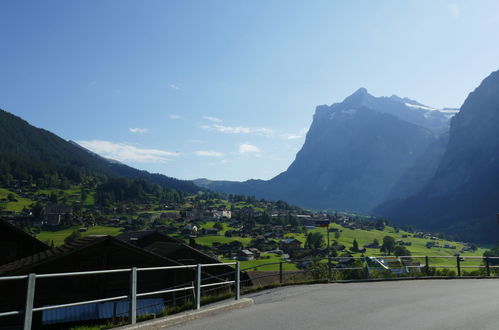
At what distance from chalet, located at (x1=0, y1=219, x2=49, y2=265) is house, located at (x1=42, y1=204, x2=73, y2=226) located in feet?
489

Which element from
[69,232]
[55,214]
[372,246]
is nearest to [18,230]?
[69,232]

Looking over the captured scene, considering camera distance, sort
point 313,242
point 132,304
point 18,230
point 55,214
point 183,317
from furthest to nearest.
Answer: point 55,214 → point 313,242 → point 18,230 → point 183,317 → point 132,304

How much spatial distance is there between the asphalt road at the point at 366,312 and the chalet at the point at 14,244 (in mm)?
19832

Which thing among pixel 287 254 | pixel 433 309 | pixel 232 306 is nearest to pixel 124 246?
pixel 232 306

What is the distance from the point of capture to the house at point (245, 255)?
12647 cm

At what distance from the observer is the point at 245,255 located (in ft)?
421

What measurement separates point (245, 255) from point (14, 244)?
106 metres

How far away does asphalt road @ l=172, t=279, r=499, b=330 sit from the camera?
9.00m

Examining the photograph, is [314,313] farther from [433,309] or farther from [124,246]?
[124,246]

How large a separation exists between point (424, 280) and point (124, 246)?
1718cm

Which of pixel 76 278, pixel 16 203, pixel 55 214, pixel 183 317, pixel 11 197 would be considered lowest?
pixel 55 214

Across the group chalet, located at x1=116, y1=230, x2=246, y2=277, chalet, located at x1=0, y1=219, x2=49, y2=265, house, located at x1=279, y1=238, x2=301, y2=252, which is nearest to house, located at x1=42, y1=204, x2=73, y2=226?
house, located at x1=279, y1=238, x2=301, y2=252

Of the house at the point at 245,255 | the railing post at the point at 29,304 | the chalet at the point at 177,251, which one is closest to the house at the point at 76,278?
the chalet at the point at 177,251

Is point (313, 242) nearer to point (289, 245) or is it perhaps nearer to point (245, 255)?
point (289, 245)
